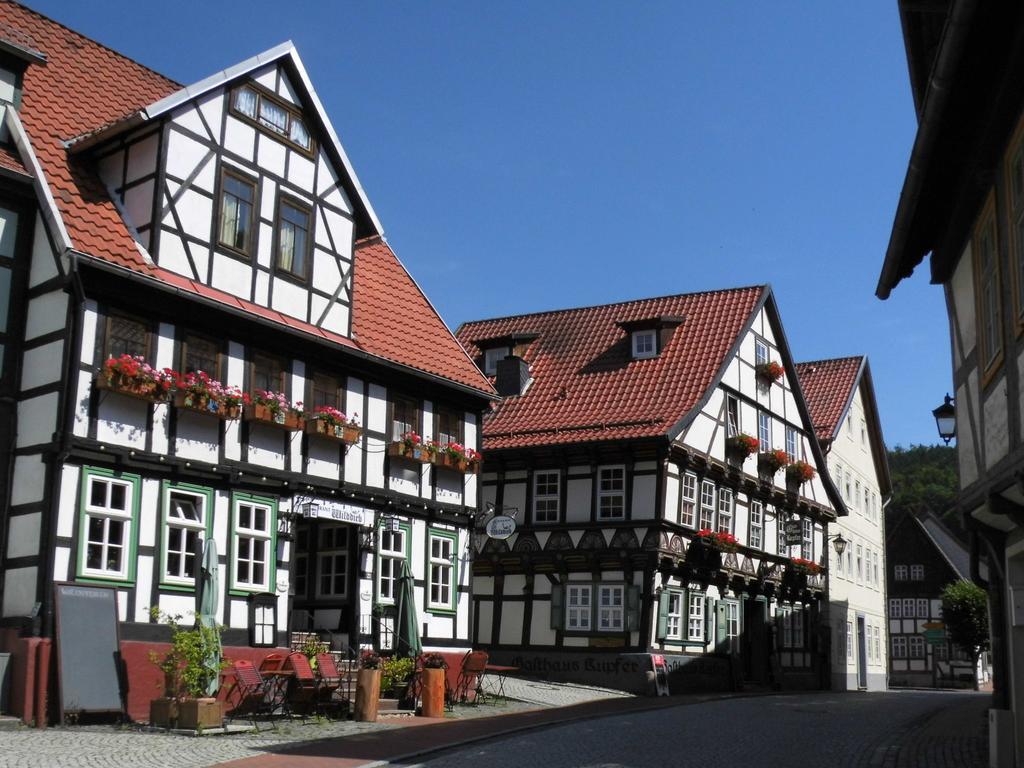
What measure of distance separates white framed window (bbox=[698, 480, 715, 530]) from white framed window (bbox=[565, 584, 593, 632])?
3.66 meters

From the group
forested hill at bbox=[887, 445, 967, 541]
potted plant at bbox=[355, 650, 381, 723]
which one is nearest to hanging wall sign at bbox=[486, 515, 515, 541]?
potted plant at bbox=[355, 650, 381, 723]

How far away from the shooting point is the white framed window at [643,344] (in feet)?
117

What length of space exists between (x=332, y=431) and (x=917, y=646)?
5814 cm

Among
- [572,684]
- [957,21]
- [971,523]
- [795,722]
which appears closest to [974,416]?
[971,523]

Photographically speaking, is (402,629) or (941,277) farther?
(402,629)

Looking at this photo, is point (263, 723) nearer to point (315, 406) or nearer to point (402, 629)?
point (402, 629)

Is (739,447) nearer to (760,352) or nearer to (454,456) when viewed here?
(760,352)

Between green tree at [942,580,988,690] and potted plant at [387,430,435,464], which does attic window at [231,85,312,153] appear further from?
green tree at [942,580,988,690]

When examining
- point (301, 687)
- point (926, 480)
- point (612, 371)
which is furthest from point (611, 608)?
point (926, 480)

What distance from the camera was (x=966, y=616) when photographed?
59.7 m

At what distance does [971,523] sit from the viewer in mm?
15242

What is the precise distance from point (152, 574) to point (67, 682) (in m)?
2.20

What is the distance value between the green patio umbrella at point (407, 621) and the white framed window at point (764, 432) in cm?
1696

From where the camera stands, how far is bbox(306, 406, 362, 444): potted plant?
73.0ft
